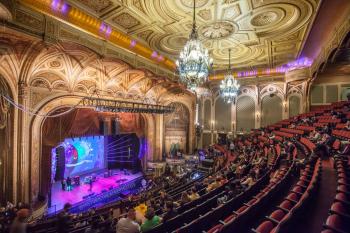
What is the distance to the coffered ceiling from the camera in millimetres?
5969

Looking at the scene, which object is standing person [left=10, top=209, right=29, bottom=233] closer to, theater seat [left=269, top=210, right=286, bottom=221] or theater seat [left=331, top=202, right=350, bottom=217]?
theater seat [left=269, top=210, right=286, bottom=221]

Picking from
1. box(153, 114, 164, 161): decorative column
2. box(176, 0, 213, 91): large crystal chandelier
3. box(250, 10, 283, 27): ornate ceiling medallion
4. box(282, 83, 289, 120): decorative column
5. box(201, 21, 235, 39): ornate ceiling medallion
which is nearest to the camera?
box(176, 0, 213, 91): large crystal chandelier

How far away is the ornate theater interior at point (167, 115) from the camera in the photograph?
Answer: 10.7 ft

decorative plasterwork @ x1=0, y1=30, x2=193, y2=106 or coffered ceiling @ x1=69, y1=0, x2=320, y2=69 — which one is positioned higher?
coffered ceiling @ x1=69, y1=0, x2=320, y2=69

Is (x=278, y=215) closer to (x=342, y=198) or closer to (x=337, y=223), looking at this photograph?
(x=337, y=223)

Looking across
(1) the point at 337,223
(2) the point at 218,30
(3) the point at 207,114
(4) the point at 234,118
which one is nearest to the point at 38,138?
(2) the point at 218,30

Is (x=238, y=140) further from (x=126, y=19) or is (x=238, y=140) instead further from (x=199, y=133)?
(x=126, y=19)

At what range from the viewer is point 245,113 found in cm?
1459

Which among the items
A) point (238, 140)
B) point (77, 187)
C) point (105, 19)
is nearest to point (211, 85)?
point (238, 140)

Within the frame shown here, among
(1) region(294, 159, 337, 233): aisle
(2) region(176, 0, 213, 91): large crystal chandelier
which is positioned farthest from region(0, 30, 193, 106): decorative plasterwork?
(1) region(294, 159, 337, 233): aisle

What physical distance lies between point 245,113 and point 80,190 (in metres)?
12.5

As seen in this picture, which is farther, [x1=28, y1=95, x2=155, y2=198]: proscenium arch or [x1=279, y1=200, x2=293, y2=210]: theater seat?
[x1=28, y1=95, x2=155, y2=198]: proscenium arch

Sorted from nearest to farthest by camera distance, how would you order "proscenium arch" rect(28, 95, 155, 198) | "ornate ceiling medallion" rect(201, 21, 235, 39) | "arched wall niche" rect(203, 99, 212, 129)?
"ornate ceiling medallion" rect(201, 21, 235, 39), "proscenium arch" rect(28, 95, 155, 198), "arched wall niche" rect(203, 99, 212, 129)

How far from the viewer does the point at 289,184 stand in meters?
3.89
